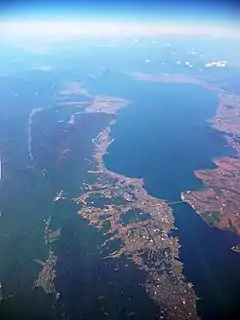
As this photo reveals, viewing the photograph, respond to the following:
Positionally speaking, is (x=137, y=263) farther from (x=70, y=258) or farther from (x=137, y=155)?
(x=137, y=155)

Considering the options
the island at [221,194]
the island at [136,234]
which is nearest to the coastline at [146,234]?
the island at [136,234]

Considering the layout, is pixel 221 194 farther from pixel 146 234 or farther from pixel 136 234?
pixel 136 234

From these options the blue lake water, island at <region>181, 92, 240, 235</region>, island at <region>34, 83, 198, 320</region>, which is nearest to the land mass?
island at <region>181, 92, 240, 235</region>

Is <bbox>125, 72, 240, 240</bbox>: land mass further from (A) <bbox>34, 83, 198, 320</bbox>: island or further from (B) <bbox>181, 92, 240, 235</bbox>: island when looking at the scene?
(A) <bbox>34, 83, 198, 320</bbox>: island

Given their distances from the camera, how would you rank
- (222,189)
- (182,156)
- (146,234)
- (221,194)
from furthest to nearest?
(182,156), (222,189), (221,194), (146,234)

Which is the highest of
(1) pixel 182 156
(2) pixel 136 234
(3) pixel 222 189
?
(2) pixel 136 234

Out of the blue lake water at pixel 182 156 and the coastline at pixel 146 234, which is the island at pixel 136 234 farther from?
the blue lake water at pixel 182 156

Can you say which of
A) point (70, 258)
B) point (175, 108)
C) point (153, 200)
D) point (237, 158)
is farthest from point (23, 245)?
point (175, 108)

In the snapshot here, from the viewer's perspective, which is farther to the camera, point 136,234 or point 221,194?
point 221,194

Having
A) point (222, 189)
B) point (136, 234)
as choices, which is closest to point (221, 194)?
point (222, 189)
